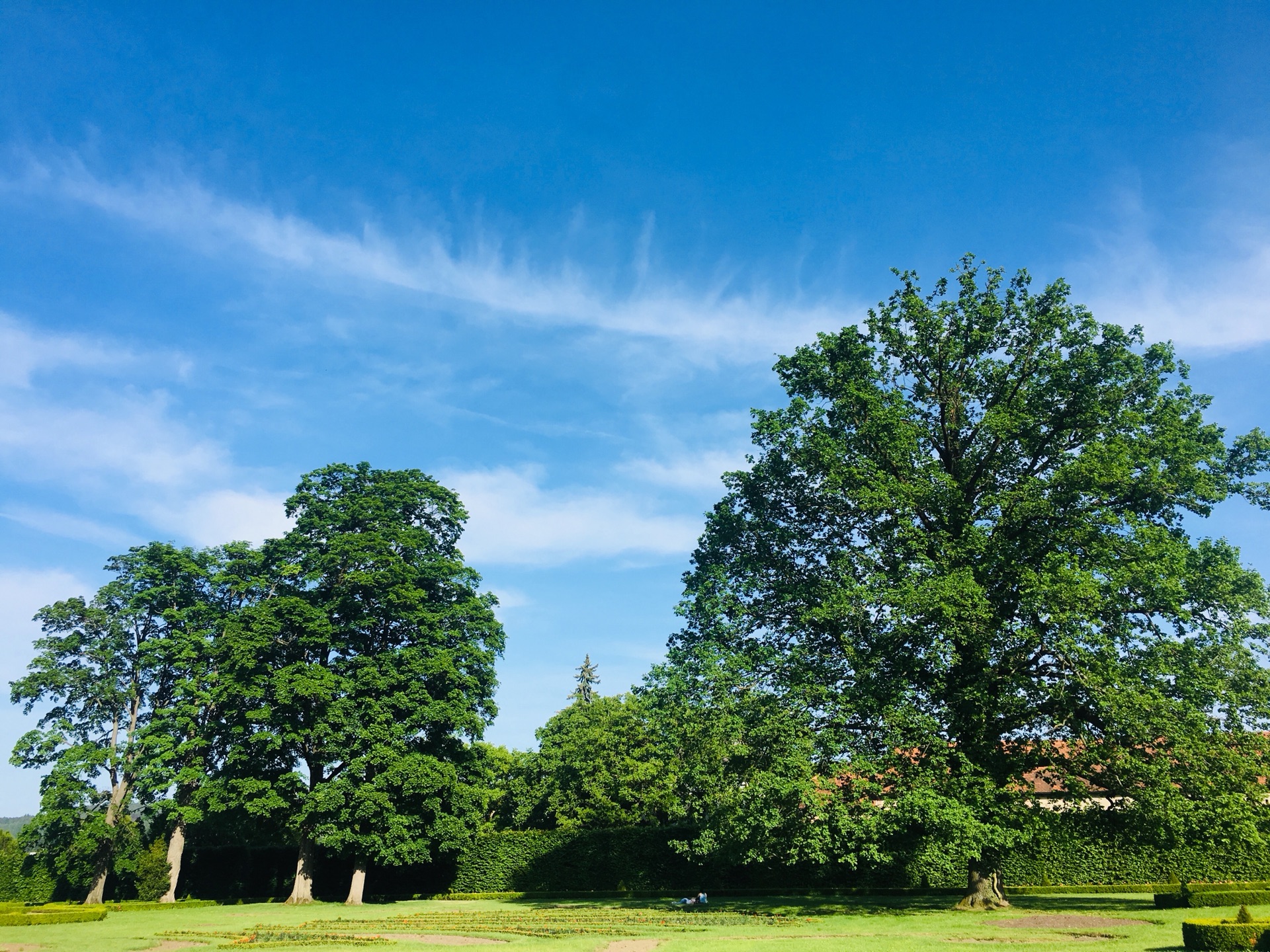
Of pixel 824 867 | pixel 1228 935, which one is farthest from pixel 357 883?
pixel 1228 935

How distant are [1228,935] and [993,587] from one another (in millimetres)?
12075

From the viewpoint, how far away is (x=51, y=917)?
101ft

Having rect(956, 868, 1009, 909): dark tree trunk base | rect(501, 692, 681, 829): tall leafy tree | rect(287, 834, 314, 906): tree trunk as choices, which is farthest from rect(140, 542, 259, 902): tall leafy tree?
rect(956, 868, 1009, 909): dark tree trunk base

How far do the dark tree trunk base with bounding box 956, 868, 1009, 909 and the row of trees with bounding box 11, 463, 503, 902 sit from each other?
23586 millimetres

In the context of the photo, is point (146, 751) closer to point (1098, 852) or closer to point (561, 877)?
point (561, 877)

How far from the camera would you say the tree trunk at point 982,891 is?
2608 centimetres

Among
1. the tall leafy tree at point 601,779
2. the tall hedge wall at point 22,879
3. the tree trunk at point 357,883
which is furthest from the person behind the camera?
the tall leafy tree at point 601,779

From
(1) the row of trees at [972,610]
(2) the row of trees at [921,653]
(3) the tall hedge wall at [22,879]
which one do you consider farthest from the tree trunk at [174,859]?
(1) the row of trees at [972,610]

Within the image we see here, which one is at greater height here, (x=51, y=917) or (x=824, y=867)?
(x=824, y=867)

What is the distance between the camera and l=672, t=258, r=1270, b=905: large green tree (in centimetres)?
2258

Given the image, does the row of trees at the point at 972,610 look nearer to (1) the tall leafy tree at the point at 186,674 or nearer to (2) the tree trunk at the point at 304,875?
(2) the tree trunk at the point at 304,875

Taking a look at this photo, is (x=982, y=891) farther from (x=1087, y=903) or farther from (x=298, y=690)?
(x=298, y=690)

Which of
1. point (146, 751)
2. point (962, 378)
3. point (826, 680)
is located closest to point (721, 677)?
point (826, 680)

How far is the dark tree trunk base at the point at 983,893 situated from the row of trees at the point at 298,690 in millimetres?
23586
